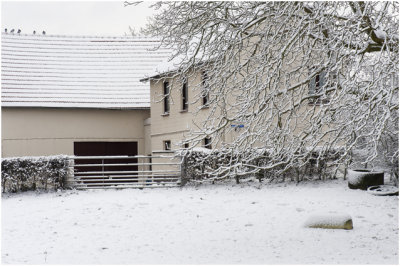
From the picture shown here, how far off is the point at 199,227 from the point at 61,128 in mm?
15871

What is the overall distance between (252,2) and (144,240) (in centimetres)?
505

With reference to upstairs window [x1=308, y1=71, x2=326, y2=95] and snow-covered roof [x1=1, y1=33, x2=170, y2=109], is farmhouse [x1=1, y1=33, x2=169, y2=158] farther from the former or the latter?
upstairs window [x1=308, y1=71, x2=326, y2=95]

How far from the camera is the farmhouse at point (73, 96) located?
2605 cm

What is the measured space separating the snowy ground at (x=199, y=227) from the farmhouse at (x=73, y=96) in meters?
8.86

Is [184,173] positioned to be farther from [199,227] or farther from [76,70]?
[76,70]

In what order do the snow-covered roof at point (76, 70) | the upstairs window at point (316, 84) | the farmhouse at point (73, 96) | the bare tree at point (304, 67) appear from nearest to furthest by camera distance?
the bare tree at point (304, 67) < the upstairs window at point (316, 84) < the farmhouse at point (73, 96) < the snow-covered roof at point (76, 70)

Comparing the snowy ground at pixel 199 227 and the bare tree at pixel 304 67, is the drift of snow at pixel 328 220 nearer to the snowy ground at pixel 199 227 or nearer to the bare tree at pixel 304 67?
the snowy ground at pixel 199 227

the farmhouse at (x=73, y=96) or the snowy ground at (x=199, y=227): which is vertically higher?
the farmhouse at (x=73, y=96)

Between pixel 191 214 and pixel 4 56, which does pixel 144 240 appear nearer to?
pixel 191 214

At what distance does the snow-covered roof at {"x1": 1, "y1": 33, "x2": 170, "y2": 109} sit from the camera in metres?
26.8

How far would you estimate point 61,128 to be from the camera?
2638 cm

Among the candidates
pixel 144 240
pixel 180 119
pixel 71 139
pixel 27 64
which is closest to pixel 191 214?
pixel 144 240

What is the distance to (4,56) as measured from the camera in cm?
2833

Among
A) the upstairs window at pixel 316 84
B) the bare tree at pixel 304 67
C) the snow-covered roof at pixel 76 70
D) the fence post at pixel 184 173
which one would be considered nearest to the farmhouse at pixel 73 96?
the snow-covered roof at pixel 76 70
